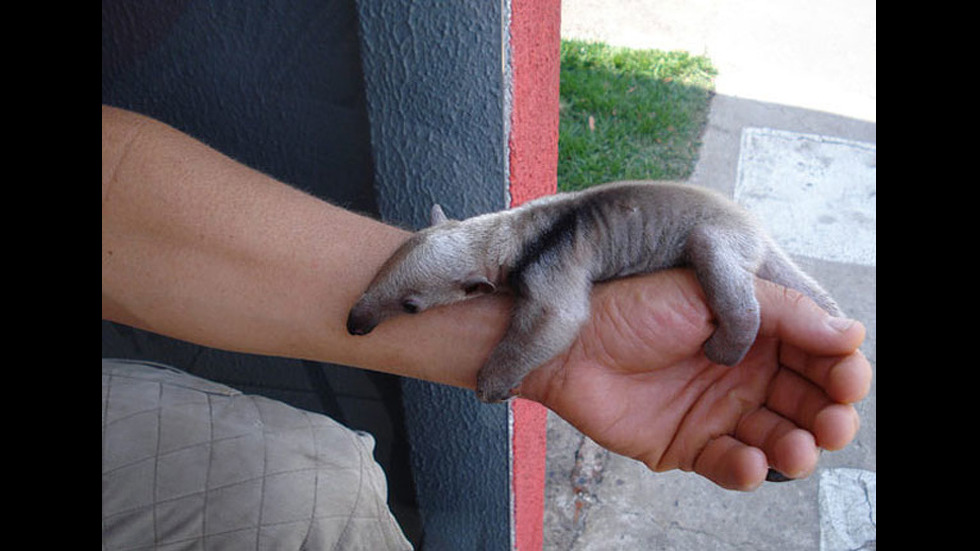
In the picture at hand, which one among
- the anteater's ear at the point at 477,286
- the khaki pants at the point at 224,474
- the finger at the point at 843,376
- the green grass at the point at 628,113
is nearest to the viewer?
the finger at the point at 843,376

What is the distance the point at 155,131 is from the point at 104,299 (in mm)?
481

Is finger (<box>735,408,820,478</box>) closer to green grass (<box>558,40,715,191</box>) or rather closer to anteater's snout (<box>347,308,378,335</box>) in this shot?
anteater's snout (<box>347,308,378,335</box>)

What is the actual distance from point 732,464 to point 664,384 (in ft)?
1.03

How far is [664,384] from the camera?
2.25 meters

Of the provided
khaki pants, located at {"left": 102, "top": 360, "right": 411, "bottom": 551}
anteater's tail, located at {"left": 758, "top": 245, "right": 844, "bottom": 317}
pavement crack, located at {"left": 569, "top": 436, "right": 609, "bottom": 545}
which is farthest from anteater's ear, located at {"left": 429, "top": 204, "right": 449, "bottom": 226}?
pavement crack, located at {"left": 569, "top": 436, "right": 609, "bottom": 545}

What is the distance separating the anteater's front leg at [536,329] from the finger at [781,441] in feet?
1.65

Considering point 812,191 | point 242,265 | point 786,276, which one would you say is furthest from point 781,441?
point 812,191

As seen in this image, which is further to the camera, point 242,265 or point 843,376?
point 242,265

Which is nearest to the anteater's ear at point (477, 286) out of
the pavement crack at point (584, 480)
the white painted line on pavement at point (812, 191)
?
the pavement crack at point (584, 480)

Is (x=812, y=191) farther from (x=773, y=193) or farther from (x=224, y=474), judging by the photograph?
(x=224, y=474)

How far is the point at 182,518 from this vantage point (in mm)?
2047

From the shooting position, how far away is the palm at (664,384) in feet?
7.02

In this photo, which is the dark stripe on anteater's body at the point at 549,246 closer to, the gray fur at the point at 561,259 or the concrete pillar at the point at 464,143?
the gray fur at the point at 561,259

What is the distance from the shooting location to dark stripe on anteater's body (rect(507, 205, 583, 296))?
2344 mm
